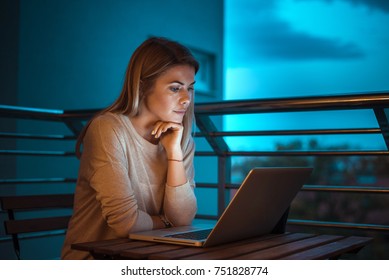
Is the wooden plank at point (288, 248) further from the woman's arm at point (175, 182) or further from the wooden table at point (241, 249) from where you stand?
the woman's arm at point (175, 182)

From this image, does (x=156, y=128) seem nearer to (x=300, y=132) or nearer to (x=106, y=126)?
(x=106, y=126)

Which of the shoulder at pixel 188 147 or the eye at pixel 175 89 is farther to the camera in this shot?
the shoulder at pixel 188 147

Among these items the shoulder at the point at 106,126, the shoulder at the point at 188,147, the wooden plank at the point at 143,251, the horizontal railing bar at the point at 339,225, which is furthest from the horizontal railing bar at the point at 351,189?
the wooden plank at the point at 143,251

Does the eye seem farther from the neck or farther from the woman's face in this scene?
the neck

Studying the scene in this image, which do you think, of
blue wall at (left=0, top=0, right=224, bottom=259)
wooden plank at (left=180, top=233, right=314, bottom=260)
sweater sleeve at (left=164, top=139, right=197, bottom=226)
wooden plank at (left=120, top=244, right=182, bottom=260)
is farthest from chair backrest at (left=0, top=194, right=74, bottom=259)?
blue wall at (left=0, top=0, right=224, bottom=259)

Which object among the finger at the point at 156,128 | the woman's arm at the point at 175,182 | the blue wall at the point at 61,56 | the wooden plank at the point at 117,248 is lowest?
the wooden plank at the point at 117,248

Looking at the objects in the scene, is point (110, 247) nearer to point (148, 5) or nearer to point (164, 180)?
point (164, 180)

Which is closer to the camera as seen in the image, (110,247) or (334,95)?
(110,247)

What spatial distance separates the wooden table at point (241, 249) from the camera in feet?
4.11

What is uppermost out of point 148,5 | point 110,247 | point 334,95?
point 148,5

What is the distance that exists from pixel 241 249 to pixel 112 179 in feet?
1.59
